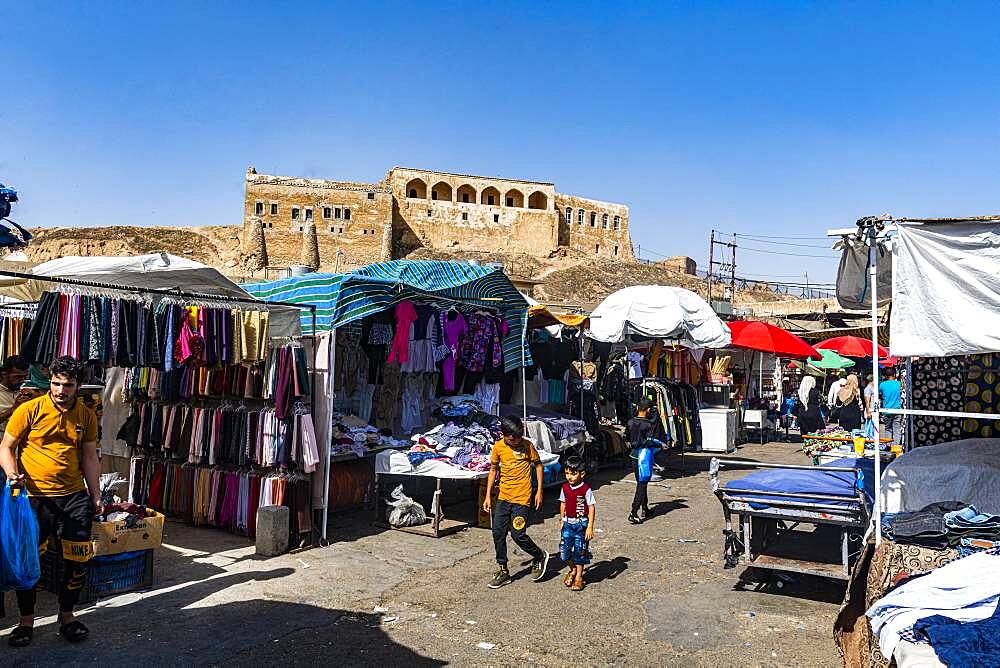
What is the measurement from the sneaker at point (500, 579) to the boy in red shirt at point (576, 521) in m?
0.53

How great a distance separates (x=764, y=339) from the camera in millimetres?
14289

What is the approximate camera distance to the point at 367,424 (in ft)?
30.6

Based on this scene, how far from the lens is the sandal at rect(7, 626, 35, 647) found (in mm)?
4650

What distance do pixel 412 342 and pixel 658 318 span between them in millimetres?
3999

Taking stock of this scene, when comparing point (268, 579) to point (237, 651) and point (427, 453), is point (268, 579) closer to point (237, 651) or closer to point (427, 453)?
point (237, 651)

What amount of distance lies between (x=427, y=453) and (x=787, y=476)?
3.89 m

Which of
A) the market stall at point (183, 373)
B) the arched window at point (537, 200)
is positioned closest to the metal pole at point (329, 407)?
the market stall at point (183, 373)

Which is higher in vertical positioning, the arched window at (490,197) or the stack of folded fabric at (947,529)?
the arched window at (490,197)

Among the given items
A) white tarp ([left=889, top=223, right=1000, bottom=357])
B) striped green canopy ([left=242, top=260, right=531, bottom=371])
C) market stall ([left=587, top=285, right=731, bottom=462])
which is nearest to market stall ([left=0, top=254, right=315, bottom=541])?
striped green canopy ([left=242, top=260, right=531, bottom=371])

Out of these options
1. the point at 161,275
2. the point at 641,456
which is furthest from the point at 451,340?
the point at 161,275

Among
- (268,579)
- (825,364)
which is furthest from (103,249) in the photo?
(268,579)

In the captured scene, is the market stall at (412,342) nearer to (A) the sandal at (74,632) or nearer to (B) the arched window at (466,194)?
(A) the sandal at (74,632)

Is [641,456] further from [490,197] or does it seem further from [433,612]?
[490,197]

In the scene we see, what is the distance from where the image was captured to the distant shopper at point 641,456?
8.82 meters
